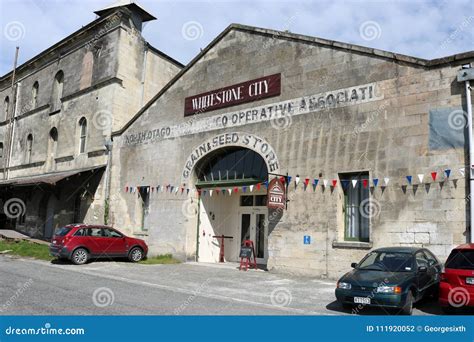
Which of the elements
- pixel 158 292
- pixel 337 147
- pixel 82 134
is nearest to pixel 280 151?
pixel 337 147

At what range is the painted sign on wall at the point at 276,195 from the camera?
48.2 ft

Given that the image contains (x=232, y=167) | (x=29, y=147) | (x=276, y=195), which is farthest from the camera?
(x=29, y=147)

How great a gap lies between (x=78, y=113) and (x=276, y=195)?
52.0 ft

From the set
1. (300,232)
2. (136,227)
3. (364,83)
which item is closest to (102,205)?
(136,227)

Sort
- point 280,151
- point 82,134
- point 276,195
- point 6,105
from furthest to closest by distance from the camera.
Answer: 1. point 6,105
2. point 82,134
3. point 280,151
4. point 276,195

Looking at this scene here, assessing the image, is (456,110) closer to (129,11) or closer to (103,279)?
(103,279)

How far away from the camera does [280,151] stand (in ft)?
51.5

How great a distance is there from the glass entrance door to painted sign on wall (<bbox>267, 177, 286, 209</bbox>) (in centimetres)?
325

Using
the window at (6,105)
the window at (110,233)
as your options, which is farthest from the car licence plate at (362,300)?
the window at (6,105)

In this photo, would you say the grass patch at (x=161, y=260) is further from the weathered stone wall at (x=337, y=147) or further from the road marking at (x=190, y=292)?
the road marking at (x=190, y=292)

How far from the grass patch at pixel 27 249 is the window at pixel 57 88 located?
9.48m

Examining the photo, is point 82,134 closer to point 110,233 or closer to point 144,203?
point 144,203

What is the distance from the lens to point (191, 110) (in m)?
19.5

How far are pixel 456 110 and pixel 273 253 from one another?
7387mm
